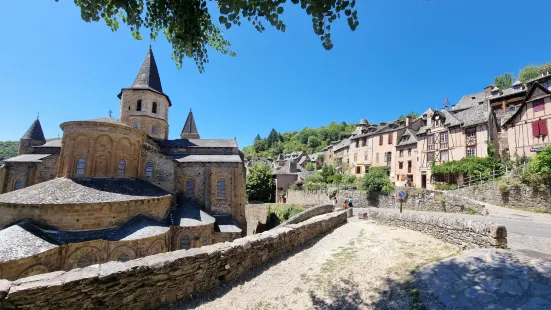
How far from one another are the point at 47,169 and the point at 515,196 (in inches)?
1522

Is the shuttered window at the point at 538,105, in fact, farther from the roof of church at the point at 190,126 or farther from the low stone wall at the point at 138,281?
the roof of church at the point at 190,126

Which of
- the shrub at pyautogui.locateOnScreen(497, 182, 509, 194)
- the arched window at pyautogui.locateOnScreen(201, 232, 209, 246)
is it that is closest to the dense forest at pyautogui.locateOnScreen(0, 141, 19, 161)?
the arched window at pyautogui.locateOnScreen(201, 232, 209, 246)

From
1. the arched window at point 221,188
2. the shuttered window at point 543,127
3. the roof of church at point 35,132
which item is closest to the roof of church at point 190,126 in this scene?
the arched window at point 221,188

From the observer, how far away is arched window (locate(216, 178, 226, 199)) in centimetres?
2394

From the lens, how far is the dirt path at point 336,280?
16.1 ft

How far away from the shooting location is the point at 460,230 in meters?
7.77

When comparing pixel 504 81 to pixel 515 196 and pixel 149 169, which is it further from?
pixel 149 169

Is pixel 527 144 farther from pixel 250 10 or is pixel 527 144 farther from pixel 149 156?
pixel 149 156

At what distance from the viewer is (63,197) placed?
14000 mm

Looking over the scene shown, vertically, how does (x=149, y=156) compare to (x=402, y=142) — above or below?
below

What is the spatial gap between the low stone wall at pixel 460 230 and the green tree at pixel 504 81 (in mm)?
57339

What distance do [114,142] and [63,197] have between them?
6.46m

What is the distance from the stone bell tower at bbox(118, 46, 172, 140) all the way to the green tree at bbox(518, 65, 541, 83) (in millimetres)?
60381

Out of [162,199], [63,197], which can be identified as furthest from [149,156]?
[63,197]
